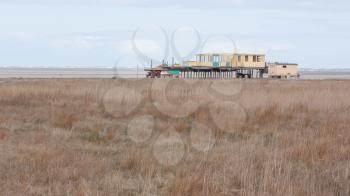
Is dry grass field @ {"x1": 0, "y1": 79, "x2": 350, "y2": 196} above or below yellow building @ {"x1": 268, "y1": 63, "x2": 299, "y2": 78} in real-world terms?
below

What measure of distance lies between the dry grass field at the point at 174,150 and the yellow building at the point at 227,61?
4522 cm

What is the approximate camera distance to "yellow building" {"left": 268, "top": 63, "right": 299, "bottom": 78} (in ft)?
219

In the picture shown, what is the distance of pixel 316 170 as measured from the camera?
7.11 meters

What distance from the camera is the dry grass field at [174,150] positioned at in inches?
238

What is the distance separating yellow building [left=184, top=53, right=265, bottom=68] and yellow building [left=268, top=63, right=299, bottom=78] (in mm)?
5202

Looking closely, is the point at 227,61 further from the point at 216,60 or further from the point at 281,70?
the point at 281,70

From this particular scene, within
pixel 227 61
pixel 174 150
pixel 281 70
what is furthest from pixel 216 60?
pixel 174 150

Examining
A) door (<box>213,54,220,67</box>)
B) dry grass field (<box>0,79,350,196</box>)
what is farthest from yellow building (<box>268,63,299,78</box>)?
dry grass field (<box>0,79,350,196</box>)

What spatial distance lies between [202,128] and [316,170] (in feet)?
15.0

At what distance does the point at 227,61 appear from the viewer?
60.7 meters

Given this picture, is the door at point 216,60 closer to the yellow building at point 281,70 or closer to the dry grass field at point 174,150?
the yellow building at point 281,70

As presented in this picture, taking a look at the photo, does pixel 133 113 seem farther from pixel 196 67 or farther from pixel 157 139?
pixel 196 67

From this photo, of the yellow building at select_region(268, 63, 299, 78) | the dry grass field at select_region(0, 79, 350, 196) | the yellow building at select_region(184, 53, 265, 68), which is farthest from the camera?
the yellow building at select_region(268, 63, 299, 78)

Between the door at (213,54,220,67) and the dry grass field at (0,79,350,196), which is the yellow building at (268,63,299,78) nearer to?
the door at (213,54,220,67)
